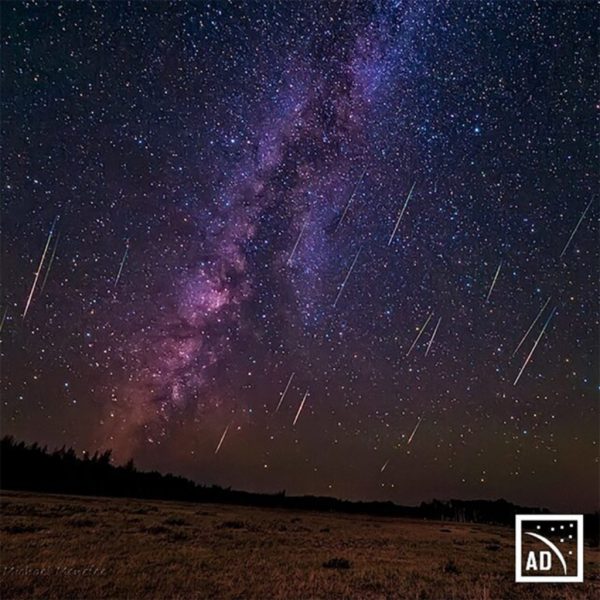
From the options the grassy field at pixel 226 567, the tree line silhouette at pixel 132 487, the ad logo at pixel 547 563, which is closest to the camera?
the grassy field at pixel 226 567

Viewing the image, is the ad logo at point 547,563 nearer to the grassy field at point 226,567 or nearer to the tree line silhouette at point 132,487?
the grassy field at point 226,567

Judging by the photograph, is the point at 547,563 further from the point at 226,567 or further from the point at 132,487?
the point at 132,487

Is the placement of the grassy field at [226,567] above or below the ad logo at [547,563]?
below

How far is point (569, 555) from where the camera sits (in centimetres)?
2459

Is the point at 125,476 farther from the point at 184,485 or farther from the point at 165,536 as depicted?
the point at 165,536

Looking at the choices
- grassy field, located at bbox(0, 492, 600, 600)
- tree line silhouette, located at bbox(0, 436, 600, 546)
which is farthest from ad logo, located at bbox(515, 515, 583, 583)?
tree line silhouette, located at bbox(0, 436, 600, 546)

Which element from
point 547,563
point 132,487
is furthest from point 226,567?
point 132,487

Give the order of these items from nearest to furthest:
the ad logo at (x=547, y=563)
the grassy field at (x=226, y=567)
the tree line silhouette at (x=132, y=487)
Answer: the grassy field at (x=226, y=567), the ad logo at (x=547, y=563), the tree line silhouette at (x=132, y=487)

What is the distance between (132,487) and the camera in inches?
3137

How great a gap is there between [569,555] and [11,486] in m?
69.4

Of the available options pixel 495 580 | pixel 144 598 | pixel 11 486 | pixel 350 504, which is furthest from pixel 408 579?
pixel 350 504

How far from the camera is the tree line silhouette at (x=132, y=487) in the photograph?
7044 cm

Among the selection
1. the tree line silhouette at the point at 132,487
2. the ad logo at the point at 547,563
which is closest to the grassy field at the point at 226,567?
the ad logo at the point at 547,563

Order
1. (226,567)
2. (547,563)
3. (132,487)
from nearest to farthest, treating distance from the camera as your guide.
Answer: (226,567), (547,563), (132,487)
